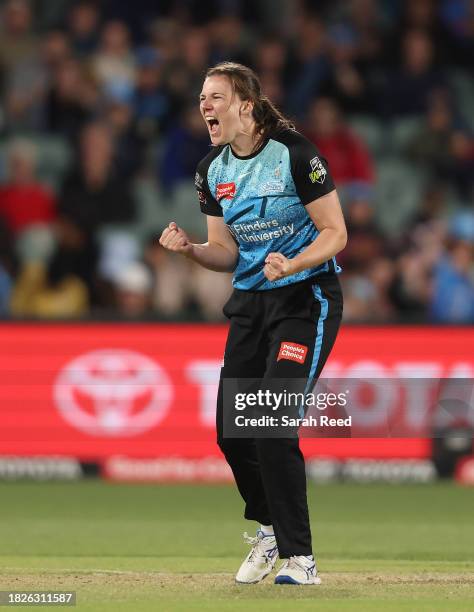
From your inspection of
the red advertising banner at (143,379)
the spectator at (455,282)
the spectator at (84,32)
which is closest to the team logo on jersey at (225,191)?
the red advertising banner at (143,379)

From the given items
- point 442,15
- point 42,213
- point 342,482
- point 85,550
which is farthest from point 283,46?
point 85,550

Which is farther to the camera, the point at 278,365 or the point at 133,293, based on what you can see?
the point at 133,293

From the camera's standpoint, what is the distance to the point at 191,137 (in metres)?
14.7

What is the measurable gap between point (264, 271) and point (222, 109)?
0.81 metres

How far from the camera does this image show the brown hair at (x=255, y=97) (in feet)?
22.3

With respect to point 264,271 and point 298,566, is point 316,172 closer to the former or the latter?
point 264,271

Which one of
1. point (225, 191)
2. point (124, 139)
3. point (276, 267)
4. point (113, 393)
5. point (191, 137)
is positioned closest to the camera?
point (276, 267)

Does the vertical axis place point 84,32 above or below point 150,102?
above

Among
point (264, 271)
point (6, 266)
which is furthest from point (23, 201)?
point (264, 271)

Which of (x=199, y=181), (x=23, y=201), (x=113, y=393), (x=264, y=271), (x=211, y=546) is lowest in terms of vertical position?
(x=211, y=546)

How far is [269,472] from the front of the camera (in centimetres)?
662

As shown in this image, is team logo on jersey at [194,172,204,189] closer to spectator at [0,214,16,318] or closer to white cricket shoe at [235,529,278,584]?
white cricket shoe at [235,529,278,584]

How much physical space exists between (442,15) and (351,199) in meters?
3.37

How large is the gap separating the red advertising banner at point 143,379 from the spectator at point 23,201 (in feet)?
6.90
